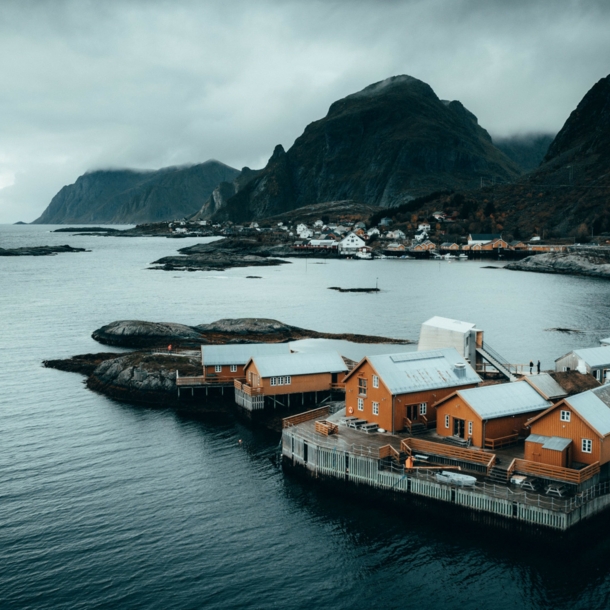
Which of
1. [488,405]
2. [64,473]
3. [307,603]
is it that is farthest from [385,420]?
[64,473]

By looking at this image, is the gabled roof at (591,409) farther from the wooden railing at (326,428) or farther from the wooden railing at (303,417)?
the wooden railing at (303,417)

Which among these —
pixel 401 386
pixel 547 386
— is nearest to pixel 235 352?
pixel 401 386

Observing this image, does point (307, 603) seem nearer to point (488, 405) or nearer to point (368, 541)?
point (368, 541)

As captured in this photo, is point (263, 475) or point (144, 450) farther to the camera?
point (144, 450)

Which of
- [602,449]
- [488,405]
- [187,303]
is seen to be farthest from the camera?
[187,303]

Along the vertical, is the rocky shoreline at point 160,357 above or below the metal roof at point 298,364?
below

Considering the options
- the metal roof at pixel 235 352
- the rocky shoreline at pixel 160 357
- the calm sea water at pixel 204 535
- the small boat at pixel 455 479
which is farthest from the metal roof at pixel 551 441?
the metal roof at pixel 235 352

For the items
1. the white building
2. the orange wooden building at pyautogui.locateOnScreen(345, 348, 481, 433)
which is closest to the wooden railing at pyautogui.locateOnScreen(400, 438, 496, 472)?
the orange wooden building at pyautogui.locateOnScreen(345, 348, 481, 433)

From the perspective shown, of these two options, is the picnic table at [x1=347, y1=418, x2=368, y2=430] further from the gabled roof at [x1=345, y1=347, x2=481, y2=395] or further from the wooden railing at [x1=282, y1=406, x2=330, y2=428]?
the wooden railing at [x1=282, y1=406, x2=330, y2=428]
